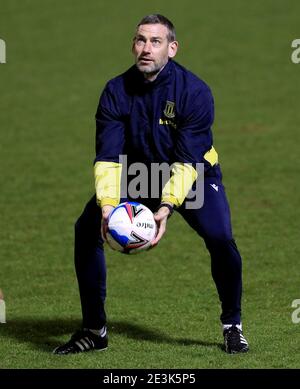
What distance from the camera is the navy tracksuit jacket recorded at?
8.30 m

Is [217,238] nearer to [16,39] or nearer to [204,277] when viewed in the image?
[204,277]

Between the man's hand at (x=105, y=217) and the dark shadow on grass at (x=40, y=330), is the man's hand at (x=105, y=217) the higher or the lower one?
the higher one

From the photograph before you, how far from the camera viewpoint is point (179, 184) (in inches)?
322

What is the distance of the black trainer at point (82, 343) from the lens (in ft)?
28.2

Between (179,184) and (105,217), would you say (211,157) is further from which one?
(105,217)

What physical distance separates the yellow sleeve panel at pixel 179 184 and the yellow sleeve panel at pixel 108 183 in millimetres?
Answer: 358

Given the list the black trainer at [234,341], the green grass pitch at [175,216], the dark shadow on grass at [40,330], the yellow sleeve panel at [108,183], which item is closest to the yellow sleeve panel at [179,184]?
the yellow sleeve panel at [108,183]

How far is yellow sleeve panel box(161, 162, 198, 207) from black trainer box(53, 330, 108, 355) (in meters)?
1.31

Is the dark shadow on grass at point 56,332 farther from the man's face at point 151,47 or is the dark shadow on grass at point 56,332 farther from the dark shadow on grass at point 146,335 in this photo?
the man's face at point 151,47

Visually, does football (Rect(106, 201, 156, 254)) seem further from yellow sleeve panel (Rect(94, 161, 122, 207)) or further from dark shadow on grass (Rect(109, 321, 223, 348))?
dark shadow on grass (Rect(109, 321, 223, 348))

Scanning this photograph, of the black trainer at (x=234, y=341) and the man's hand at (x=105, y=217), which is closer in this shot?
the man's hand at (x=105, y=217)

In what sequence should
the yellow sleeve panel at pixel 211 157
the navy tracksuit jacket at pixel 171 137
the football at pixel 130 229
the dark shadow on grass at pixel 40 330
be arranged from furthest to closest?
the dark shadow on grass at pixel 40 330, the yellow sleeve panel at pixel 211 157, the navy tracksuit jacket at pixel 171 137, the football at pixel 130 229

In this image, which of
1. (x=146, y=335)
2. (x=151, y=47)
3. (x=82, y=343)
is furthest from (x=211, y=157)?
(x=82, y=343)

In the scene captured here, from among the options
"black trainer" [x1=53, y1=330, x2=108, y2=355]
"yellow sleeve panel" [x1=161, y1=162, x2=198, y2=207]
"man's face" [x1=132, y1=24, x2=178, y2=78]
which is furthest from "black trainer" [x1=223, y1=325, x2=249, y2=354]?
"man's face" [x1=132, y1=24, x2=178, y2=78]
